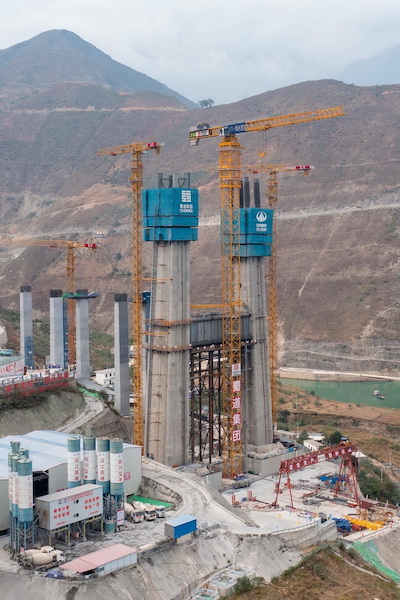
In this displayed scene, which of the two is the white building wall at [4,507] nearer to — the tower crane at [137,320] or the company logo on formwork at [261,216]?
the tower crane at [137,320]

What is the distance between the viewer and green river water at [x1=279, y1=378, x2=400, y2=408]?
371 ft

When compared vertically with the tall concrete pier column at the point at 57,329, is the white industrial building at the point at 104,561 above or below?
below

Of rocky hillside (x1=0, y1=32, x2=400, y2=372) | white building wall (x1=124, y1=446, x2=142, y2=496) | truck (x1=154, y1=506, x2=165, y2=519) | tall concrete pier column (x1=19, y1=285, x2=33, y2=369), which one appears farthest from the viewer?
rocky hillside (x1=0, y1=32, x2=400, y2=372)

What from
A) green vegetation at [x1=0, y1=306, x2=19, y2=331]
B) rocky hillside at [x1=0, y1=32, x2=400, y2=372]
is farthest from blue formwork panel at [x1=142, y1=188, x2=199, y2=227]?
rocky hillside at [x1=0, y1=32, x2=400, y2=372]

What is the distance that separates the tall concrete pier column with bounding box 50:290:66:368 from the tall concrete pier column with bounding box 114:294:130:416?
10.2 metres

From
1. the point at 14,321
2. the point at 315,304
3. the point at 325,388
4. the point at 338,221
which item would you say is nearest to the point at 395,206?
the point at 338,221

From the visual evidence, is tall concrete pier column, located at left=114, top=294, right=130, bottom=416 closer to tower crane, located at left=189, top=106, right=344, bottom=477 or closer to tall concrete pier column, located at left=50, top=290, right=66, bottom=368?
Result: tall concrete pier column, located at left=50, top=290, right=66, bottom=368

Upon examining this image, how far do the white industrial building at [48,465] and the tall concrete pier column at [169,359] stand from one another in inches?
272

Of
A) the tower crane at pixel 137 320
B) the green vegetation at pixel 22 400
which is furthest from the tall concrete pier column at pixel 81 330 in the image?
the tower crane at pixel 137 320

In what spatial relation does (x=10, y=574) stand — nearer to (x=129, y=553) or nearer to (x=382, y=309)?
(x=129, y=553)

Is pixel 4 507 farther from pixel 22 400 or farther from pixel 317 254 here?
pixel 317 254

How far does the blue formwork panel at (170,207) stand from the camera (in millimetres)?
59688

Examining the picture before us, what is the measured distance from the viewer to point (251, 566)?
44.9 m

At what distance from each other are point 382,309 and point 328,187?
151 ft
